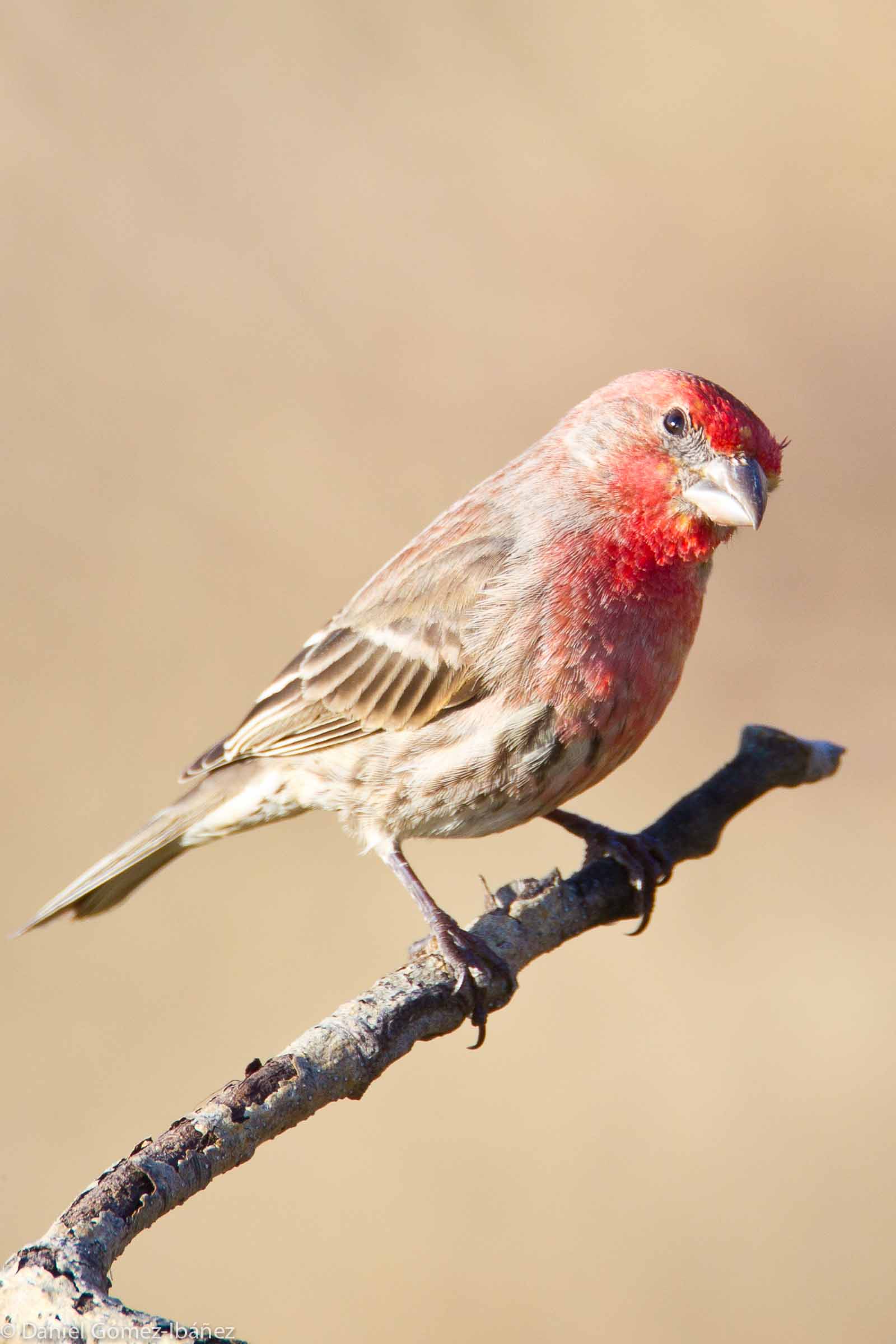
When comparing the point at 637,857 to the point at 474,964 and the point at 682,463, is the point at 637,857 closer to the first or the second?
the point at 474,964

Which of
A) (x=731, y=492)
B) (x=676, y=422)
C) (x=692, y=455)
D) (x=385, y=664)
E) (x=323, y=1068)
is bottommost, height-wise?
(x=323, y=1068)

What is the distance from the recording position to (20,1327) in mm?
2660

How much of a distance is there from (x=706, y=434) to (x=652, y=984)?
16.9 ft

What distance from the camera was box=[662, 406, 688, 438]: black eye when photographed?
4.82 m

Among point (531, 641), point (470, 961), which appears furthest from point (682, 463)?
point (470, 961)

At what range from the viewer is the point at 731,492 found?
4668 mm

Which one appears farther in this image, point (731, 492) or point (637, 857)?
point (637, 857)

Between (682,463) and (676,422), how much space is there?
0.43 feet

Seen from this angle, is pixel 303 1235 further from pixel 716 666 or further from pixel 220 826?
pixel 716 666

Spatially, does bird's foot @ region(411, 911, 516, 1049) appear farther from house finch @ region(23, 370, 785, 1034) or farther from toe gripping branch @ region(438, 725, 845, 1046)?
toe gripping branch @ region(438, 725, 845, 1046)

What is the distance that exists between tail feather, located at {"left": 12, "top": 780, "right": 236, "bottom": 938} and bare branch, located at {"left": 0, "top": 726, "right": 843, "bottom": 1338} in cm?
139

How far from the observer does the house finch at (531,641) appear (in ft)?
15.6

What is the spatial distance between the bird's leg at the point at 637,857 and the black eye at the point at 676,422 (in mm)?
1338

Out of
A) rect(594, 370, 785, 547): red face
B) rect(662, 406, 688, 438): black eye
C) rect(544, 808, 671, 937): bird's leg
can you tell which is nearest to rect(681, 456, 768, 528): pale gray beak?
rect(594, 370, 785, 547): red face
